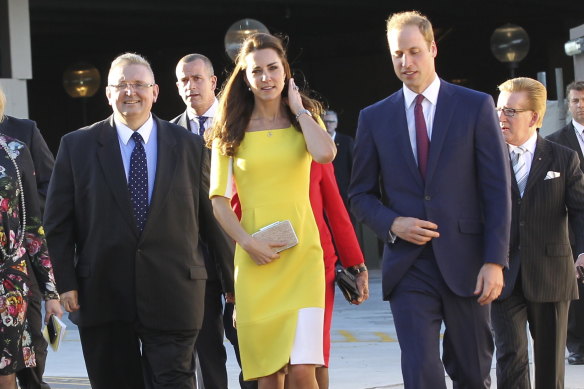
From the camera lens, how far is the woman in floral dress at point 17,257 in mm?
5438

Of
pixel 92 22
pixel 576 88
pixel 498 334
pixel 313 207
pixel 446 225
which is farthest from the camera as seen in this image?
pixel 92 22

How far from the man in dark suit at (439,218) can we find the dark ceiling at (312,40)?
46.3 feet

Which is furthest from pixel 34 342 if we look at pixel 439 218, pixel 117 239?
pixel 439 218

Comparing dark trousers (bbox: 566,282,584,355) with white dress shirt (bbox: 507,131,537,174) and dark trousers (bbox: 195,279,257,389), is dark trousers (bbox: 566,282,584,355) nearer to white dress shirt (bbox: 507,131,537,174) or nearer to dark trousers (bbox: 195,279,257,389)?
white dress shirt (bbox: 507,131,537,174)

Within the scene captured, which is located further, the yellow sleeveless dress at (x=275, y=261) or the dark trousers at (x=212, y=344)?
the dark trousers at (x=212, y=344)

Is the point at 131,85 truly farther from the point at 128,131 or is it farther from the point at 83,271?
the point at 83,271

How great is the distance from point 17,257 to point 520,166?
290cm

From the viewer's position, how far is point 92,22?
70.9 ft

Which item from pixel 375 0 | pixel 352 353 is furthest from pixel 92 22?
pixel 352 353

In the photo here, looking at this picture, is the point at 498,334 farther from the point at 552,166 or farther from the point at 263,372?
the point at 263,372

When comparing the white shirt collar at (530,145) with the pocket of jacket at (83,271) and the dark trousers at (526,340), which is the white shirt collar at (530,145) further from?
the pocket of jacket at (83,271)

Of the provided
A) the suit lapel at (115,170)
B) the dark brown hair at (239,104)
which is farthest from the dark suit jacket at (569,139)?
the suit lapel at (115,170)

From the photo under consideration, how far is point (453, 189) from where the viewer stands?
17.9 ft

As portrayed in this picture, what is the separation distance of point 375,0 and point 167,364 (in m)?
14.7
